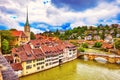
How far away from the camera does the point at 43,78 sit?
29859 mm

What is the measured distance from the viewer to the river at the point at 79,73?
30705 millimetres

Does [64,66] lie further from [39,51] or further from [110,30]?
[110,30]

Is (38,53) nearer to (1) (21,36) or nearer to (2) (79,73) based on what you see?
(2) (79,73)

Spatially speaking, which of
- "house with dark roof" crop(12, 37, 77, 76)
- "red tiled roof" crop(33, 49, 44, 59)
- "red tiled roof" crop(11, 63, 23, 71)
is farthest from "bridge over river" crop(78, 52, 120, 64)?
"red tiled roof" crop(11, 63, 23, 71)

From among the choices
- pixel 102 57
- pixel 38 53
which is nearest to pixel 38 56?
pixel 38 53

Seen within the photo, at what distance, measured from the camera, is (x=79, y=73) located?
111 feet

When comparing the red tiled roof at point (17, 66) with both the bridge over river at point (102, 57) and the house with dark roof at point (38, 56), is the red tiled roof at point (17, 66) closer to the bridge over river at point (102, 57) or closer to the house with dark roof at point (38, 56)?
the house with dark roof at point (38, 56)

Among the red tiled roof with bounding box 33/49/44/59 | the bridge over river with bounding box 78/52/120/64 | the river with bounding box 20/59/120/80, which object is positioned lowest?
the river with bounding box 20/59/120/80

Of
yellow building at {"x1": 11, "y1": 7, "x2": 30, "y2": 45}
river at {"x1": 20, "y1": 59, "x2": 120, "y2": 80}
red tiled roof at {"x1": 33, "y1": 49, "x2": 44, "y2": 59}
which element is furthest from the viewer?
yellow building at {"x1": 11, "y1": 7, "x2": 30, "y2": 45}

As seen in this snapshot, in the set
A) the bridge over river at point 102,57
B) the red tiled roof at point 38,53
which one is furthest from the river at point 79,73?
the bridge over river at point 102,57

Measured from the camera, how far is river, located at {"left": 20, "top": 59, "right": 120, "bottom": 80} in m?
30.7

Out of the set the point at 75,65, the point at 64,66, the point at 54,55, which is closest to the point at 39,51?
the point at 54,55

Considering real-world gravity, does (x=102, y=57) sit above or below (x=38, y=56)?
below

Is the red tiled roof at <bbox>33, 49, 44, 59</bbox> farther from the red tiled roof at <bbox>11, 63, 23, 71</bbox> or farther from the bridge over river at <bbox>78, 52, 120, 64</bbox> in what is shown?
→ the bridge over river at <bbox>78, 52, 120, 64</bbox>
